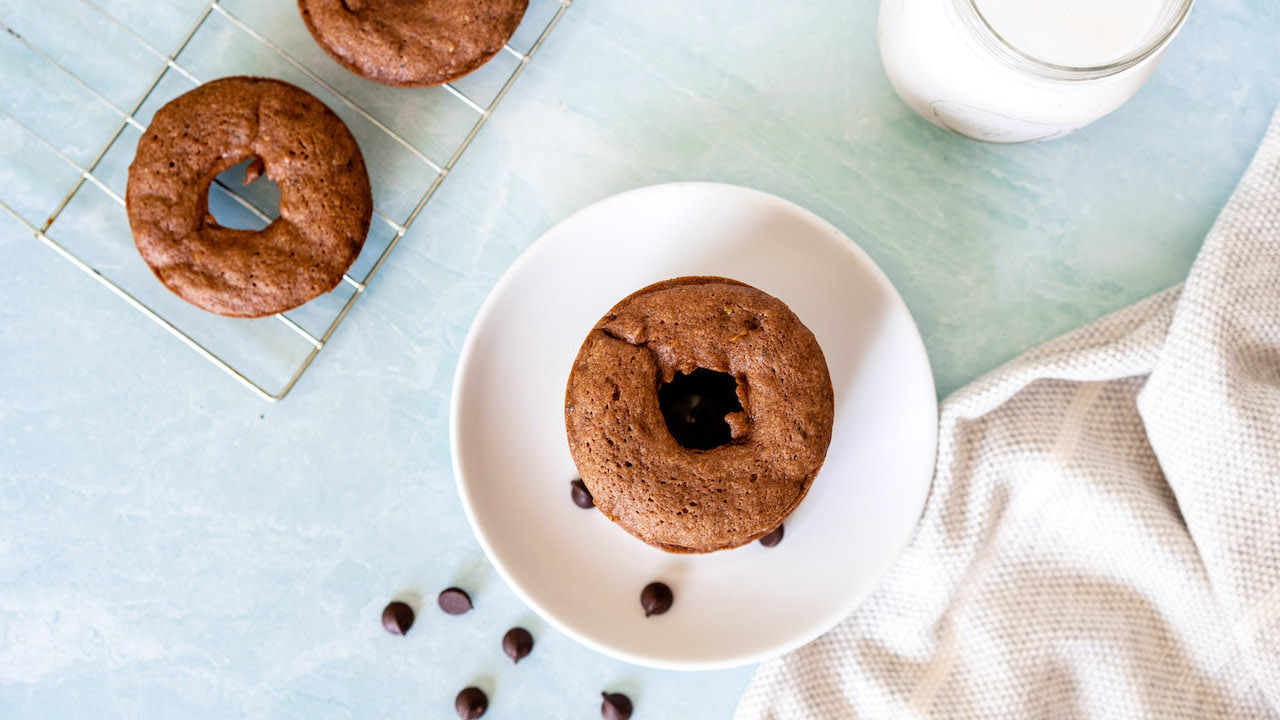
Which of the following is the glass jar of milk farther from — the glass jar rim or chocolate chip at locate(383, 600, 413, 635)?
chocolate chip at locate(383, 600, 413, 635)

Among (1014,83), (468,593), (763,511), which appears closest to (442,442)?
(468,593)

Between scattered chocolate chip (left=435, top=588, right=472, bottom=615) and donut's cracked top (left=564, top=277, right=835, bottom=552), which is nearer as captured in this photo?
donut's cracked top (left=564, top=277, right=835, bottom=552)

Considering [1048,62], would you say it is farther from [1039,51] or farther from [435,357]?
[435,357]

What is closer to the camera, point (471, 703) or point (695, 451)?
point (695, 451)

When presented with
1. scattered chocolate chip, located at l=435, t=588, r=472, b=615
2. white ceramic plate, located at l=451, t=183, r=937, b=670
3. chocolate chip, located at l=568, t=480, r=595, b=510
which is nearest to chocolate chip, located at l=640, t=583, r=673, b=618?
white ceramic plate, located at l=451, t=183, r=937, b=670

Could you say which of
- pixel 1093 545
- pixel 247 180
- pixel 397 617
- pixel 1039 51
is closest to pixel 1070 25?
pixel 1039 51

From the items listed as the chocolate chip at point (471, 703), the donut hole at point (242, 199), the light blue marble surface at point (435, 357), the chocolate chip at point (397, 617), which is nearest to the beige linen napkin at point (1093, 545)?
the light blue marble surface at point (435, 357)

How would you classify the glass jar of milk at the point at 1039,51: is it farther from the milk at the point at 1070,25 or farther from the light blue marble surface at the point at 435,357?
the light blue marble surface at the point at 435,357
